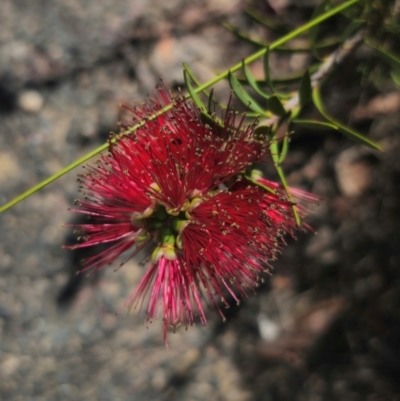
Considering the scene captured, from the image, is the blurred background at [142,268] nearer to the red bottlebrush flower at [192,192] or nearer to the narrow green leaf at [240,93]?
the narrow green leaf at [240,93]

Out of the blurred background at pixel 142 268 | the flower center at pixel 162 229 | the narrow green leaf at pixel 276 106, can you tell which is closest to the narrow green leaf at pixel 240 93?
the narrow green leaf at pixel 276 106

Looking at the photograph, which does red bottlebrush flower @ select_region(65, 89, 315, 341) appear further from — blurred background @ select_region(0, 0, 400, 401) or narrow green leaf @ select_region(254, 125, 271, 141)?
blurred background @ select_region(0, 0, 400, 401)

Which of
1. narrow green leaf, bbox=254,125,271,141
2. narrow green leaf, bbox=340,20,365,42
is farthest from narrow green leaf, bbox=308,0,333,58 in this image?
narrow green leaf, bbox=254,125,271,141

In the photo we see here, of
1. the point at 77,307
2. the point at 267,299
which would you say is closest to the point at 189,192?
the point at 267,299

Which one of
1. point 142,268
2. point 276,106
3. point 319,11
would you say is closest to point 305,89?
point 276,106

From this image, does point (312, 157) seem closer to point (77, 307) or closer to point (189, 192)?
point (189, 192)

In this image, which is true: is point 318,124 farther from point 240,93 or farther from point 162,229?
point 162,229
